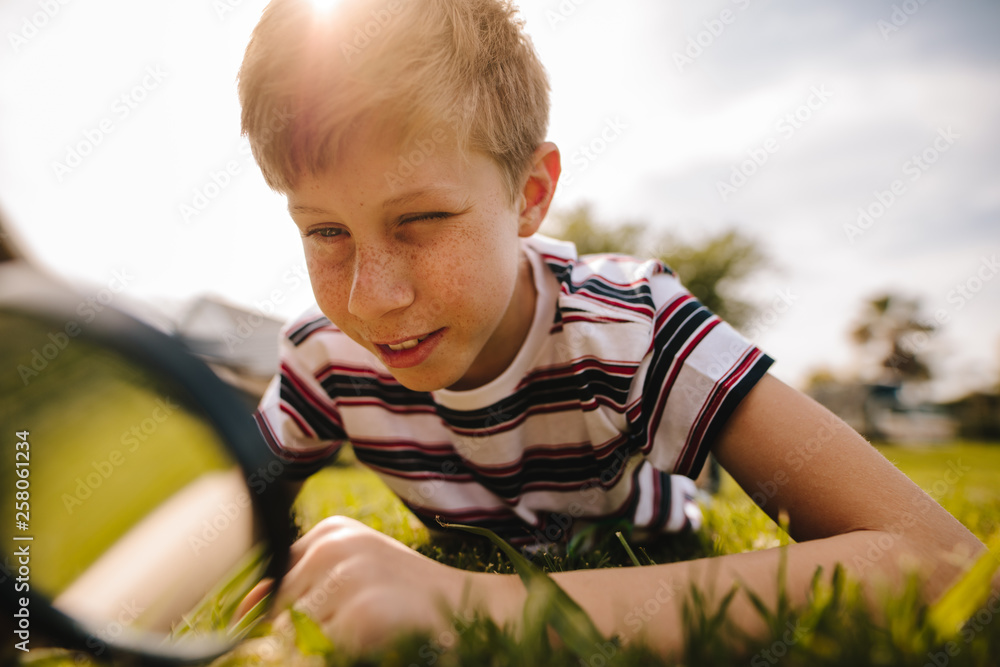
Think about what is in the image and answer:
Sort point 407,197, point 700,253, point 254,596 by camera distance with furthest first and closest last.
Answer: point 700,253 → point 407,197 → point 254,596

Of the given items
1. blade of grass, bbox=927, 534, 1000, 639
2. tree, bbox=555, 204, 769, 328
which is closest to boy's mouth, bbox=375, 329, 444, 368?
blade of grass, bbox=927, 534, 1000, 639

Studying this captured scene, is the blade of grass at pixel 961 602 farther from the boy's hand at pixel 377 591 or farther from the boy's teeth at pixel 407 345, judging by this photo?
the boy's teeth at pixel 407 345

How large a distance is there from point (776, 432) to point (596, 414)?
49cm

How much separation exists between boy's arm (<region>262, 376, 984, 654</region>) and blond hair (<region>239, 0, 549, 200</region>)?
0.85 meters

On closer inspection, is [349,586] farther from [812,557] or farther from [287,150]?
[287,150]

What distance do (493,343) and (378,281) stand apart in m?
0.62

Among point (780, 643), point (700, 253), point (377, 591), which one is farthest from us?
point (700, 253)

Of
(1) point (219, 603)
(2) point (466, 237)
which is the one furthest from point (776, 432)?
(1) point (219, 603)

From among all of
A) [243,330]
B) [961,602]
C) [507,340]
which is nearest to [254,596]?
[507,340]

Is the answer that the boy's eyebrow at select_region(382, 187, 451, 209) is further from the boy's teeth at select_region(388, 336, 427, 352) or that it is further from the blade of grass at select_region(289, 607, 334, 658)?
the blade of grass at select_region(289, 607, 334, 658)

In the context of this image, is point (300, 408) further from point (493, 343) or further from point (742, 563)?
point (742, 563)

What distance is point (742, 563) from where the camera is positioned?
1.00 m

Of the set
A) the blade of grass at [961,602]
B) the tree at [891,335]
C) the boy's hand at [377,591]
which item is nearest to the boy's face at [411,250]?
the boy's hand at [377,591]

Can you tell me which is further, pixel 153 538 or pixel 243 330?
pixel 243 330
